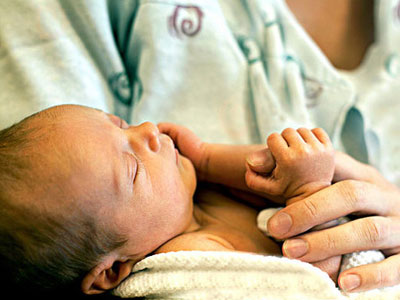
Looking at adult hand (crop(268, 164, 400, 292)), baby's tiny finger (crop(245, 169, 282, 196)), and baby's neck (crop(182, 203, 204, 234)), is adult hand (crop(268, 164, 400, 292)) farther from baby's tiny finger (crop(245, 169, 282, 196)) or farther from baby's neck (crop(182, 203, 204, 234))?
baby's neck (crop(182, 203, 204, 234))

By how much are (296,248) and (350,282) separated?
111 mm

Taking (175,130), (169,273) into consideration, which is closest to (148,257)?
(169,273)

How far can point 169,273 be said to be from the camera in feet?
2.71

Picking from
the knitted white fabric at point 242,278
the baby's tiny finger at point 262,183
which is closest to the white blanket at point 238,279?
the knitted white fabric at point 242,278

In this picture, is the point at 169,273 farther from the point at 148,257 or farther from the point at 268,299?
Answer: the point at 268,299

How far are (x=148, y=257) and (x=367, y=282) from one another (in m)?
0.42

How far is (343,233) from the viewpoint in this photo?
79 centimetres

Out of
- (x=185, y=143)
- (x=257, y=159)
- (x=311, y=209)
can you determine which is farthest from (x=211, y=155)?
(x=311, y=209)

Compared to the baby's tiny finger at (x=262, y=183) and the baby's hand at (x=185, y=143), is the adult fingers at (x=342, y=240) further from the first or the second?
the baby's hand at (x=185, y=143)

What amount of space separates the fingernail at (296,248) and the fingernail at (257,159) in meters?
0.17

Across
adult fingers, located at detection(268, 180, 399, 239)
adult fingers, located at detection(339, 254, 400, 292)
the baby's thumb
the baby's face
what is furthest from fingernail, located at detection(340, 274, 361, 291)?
the baby's face

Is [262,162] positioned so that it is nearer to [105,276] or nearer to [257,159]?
[257,159]

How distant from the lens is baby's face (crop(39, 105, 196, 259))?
76cm

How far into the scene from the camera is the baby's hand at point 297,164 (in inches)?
31.8
